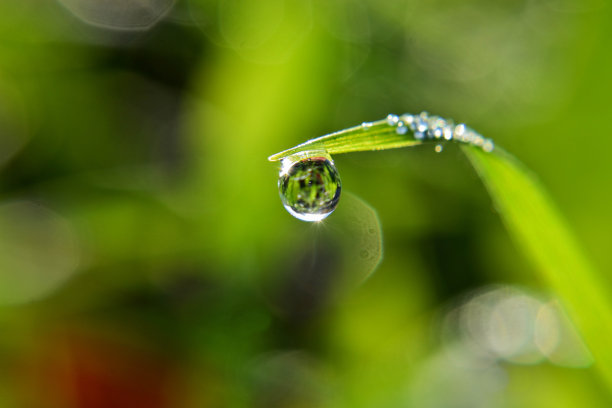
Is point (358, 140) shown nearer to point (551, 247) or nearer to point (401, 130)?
point (401, 130)

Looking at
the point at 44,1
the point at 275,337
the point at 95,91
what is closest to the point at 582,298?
the point at 275,337

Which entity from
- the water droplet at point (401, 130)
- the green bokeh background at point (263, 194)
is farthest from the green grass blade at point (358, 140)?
the green bokeh background at point (263, 194)

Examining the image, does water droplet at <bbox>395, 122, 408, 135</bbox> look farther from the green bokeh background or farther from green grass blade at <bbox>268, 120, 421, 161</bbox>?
the green bokeh background

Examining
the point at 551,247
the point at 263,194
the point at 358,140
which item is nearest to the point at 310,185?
the point at 358,140

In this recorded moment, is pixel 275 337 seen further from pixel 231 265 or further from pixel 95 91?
pixel 95 91

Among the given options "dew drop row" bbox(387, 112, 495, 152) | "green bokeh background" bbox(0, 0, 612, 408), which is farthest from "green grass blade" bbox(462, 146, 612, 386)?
"green bokeh background" bbox(0, 0, 612, 408)

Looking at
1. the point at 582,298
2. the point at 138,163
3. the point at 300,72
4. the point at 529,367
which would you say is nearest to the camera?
the point at 582,298

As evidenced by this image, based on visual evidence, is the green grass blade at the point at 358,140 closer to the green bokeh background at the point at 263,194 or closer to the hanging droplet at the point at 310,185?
the hanging droplet at the point at 310,185
